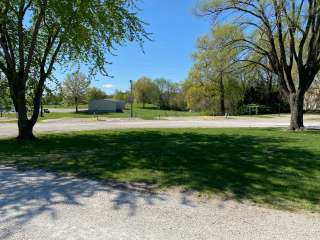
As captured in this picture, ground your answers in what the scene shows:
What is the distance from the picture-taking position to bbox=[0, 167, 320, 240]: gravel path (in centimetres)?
430

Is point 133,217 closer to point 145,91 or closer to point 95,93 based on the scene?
point 95,93

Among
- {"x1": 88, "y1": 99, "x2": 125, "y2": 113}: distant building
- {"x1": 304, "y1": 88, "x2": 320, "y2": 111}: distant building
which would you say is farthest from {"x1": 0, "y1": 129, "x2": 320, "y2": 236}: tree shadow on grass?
{"x1": 88, "y1": 99, "x2": 125, "y2": 113}: distant building

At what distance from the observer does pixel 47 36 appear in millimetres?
16516

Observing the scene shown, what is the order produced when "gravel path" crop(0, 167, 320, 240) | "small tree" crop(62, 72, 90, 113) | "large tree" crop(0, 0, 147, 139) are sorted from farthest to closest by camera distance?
"small tree" crop(62, 72, 90, 113) → "large tree" crop(0, 0, 147, 139) → "gravel path" crop(0, 167, 320, 240)

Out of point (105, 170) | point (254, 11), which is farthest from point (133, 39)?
point (105, 170)

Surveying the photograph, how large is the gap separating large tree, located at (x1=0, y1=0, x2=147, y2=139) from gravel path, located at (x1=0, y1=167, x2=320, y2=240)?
9.74m

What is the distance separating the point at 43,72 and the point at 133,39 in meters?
4.47

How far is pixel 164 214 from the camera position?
16.4 ft

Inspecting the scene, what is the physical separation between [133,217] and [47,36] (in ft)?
44.5

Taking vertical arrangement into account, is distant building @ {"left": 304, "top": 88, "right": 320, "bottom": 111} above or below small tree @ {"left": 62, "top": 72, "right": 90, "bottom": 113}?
below

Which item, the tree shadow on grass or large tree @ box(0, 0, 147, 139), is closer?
the tree shadow on grass

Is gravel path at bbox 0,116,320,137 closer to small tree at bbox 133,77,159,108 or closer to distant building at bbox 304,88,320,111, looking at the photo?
distant building at bbox 304,88,320,111

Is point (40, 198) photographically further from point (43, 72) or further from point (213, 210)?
point (43, 72)

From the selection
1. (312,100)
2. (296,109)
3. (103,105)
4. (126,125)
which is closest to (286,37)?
(296,109)
